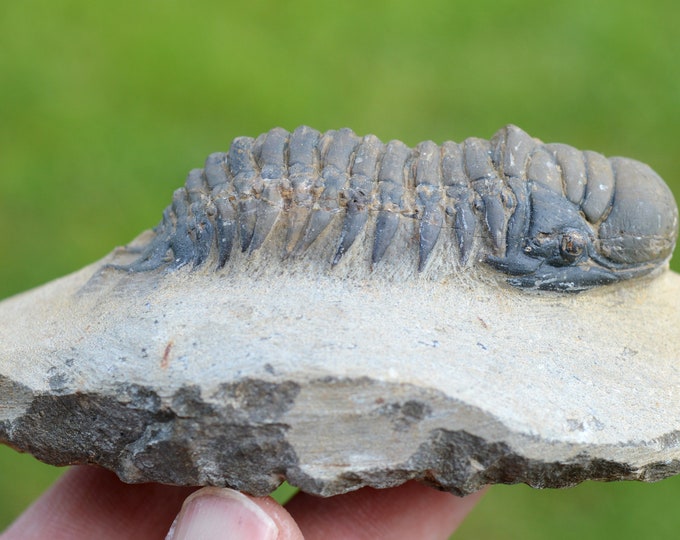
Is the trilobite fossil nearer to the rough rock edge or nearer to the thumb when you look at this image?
the rough rock edge

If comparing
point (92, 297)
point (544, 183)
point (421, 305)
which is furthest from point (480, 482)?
point (92, 297)

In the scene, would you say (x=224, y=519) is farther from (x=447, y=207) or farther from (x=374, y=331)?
(x=447, y=207)

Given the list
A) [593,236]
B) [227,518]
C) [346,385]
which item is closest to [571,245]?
[593,236]

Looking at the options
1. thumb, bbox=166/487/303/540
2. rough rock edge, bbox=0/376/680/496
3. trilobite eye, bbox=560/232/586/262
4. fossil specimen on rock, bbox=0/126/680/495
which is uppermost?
trilobite eye, bbox=560/232/586/262

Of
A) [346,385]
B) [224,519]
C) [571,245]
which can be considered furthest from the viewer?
[571,245]

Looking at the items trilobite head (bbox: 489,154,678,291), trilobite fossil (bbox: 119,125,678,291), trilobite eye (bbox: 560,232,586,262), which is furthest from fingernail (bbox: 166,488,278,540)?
trilobite eye (bbox: 560,232,586,262)

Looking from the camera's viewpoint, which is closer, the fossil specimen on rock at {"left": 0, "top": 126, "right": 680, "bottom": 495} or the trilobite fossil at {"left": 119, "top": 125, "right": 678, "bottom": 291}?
the fossil specimen on rock at {"left": 0, "top": 126, "right": 680, "bottom": 495}

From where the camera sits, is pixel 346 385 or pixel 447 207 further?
pixel 447 207

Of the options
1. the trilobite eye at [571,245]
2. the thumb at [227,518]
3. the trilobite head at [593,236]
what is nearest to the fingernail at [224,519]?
the thumb at [227,518]
